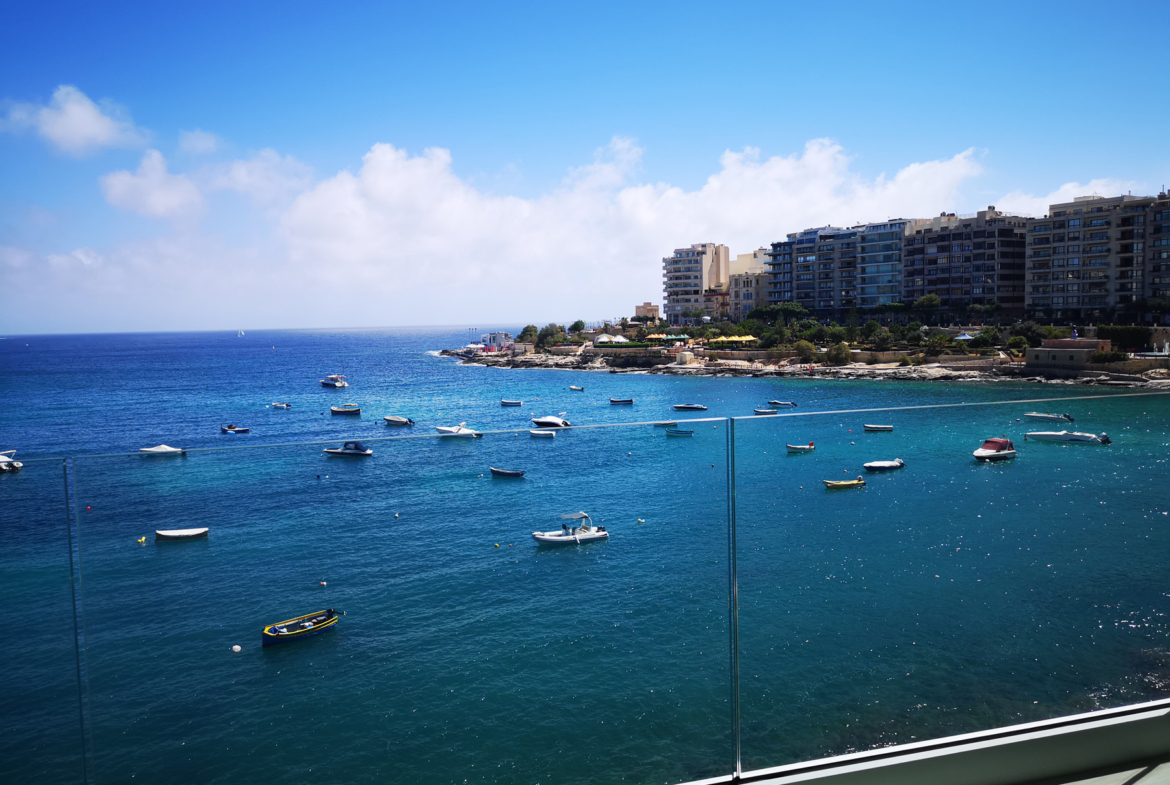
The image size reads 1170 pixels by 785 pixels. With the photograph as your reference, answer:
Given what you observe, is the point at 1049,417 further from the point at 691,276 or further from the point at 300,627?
the point at 691,276

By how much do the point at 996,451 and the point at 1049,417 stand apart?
238 mm

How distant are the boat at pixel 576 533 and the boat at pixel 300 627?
739 millimetres

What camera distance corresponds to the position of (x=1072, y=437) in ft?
9.71

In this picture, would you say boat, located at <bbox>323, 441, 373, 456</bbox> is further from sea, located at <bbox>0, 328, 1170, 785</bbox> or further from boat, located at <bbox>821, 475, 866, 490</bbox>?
A: boat, located at <bbox>821, 475, 866, 490</bbox>

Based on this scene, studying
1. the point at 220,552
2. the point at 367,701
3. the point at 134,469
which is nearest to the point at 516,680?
the point at 367,701

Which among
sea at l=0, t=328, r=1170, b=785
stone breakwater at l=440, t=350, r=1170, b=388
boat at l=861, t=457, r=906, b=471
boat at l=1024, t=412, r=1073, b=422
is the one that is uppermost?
boat at l=1024, t=412, r=1073, b=422

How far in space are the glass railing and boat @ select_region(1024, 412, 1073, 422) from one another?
0.05 metres

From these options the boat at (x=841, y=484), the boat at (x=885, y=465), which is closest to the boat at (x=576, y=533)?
the boat at (x=841, y=484)

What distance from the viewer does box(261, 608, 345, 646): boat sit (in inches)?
84.5

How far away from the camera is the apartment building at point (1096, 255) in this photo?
146 ft

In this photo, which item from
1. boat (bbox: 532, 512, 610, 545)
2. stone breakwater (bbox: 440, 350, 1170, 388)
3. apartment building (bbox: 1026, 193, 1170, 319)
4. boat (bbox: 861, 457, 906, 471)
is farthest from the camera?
apartment building (bbox: 1026, 193, 1170, 319)

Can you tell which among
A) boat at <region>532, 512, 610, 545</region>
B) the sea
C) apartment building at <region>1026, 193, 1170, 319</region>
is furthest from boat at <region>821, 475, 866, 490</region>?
apartment building at <region>1026, 193, 1170, 319</region>

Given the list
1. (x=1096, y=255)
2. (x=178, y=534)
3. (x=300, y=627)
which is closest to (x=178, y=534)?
(x=178, y=534)

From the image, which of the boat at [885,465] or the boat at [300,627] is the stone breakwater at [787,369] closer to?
the boat at [885,465]
